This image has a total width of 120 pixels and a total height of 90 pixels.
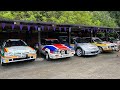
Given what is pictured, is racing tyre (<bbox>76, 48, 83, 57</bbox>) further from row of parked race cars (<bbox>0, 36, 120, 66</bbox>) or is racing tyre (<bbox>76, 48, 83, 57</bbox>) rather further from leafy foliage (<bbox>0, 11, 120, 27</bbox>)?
leafy foliage (<bbox>0, 11, 120, 27</bbox>)

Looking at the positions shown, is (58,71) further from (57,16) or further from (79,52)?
(57,16)

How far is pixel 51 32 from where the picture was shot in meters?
18.0

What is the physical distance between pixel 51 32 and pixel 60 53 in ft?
27.6

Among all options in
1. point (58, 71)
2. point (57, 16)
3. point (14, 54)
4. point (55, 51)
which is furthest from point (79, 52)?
point (57, 16)

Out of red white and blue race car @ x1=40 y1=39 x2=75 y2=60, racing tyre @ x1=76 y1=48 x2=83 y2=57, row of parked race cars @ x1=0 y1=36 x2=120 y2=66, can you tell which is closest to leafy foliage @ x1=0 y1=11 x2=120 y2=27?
row of parked race cars @ x1=0 y1=36 x2=120 y2=66

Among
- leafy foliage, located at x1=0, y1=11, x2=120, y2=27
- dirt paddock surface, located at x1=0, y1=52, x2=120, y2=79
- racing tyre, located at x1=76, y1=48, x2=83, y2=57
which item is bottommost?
dirt paddock surface, located at x1=0, y1=52, x2=120, y2=79

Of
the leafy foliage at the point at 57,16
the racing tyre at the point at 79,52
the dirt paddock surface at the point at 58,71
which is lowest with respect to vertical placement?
the dirt paddock surface at the point at 58,71

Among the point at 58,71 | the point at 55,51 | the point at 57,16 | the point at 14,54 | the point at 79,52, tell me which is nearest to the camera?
the point at 58,71

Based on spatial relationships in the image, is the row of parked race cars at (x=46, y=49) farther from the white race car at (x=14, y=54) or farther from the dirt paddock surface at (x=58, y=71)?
the dirt paddock surface at (x=58, y=71)

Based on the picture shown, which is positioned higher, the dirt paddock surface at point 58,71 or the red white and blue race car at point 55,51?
the red white and blue race car at point 55,51

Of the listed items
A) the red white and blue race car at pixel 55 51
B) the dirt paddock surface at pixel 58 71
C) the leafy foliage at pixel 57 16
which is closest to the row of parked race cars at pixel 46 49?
the red white and blue race car at pixel 55 51
